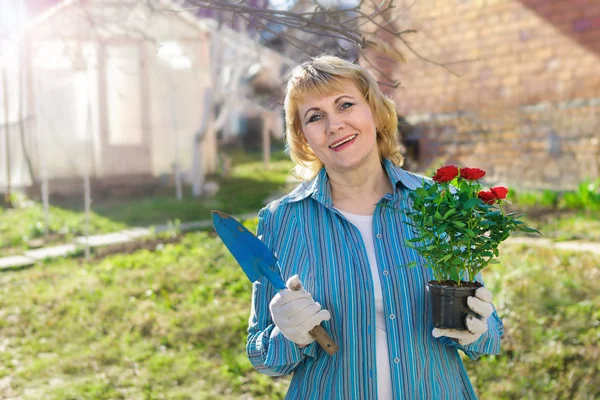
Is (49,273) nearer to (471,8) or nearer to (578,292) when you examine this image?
(578,292)

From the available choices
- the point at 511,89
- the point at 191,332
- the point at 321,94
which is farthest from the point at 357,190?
the point at 511,89

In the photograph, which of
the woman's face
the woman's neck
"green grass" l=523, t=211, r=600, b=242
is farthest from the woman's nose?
"green grass" l=523, t=211, r=600, b=242

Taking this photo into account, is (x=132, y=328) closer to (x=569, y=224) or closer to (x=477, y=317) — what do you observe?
(x=477, y=317)

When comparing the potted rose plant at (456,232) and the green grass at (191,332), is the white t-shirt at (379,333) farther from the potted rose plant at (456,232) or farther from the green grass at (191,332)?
the green grass at (191,332)

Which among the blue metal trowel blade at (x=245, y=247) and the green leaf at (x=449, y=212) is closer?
the green leaf at (x=449, y=212)

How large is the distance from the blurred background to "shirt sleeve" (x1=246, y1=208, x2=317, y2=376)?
3.50 feet

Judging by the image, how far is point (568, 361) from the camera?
385 cm

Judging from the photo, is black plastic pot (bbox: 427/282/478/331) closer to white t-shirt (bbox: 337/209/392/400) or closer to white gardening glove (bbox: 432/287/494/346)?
white gardening glove (bbox: 432/287/494/346)

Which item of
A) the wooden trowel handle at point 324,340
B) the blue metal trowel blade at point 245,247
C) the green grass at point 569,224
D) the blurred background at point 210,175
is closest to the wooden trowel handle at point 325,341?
the wooden trowel handle at point 324,340

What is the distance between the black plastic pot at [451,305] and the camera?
1751 mm

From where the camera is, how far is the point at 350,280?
75.3 inches

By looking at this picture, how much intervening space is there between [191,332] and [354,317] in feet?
10.6

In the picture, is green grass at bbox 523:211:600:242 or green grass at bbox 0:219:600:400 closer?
green grass at bbox 0:219:600:400

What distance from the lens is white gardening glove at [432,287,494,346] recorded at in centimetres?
175
